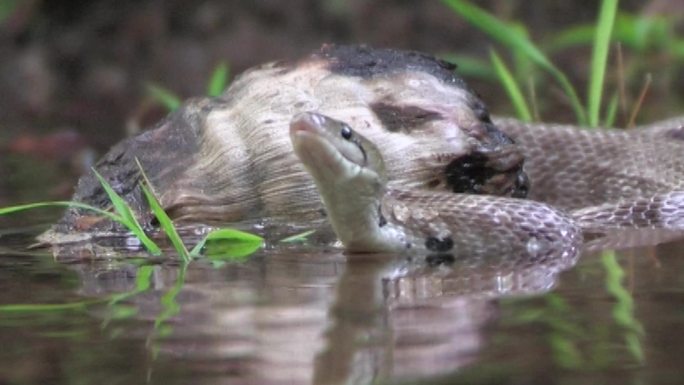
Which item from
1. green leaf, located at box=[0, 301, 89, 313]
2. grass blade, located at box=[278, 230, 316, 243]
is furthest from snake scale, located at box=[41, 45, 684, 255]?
green leaf, located at box=[0, 301, 89, 313]

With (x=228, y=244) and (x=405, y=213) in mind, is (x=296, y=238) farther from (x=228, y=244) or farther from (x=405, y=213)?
(x=405, y=213)

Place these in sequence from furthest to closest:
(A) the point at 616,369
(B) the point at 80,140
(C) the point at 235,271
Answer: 1. (B) the point at 80,140
2. (C) the point at 235,271
3. (A) the point at 616,369

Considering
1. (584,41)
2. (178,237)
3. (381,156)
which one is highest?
(584,41)

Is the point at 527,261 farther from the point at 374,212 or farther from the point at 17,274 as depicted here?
the point at 17,274

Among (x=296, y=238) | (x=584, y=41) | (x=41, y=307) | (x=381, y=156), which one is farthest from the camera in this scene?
(x=584, y=41)

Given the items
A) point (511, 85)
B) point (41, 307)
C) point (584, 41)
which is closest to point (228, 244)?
point (41, 307)

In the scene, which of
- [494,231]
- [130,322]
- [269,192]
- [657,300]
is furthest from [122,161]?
[657,300]
